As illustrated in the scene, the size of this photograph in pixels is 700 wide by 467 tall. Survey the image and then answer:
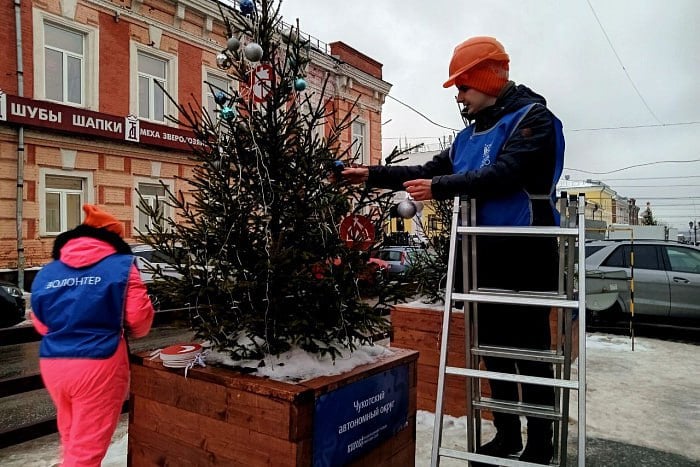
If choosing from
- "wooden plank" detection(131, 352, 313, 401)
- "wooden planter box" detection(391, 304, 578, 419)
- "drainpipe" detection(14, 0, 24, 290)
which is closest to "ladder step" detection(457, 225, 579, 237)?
"wooden plank" detection(131, 352, 313, 401)

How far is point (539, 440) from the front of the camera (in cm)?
229

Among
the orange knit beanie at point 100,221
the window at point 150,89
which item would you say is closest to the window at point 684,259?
the orange knit beanie at point 100,221

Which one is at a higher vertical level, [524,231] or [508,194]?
[508,194]

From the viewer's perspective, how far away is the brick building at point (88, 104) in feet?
40.3

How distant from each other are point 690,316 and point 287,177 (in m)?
8.32

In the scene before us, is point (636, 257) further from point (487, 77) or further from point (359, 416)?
point (359, 416)

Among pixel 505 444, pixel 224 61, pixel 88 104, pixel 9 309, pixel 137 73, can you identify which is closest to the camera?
pixel 505 444

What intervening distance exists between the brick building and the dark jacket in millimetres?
9798

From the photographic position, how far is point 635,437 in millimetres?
3820

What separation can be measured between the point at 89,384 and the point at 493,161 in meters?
2.09

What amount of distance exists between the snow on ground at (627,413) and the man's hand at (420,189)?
2.64ft

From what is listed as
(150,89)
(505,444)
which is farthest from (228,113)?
(150,89)

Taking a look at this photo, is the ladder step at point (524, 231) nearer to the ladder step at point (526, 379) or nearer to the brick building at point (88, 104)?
the ladder step at point (526, 379)

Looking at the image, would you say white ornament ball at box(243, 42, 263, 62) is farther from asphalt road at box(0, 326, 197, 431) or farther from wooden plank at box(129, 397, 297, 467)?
wooden plank at box(129, 397, 297, 467)
